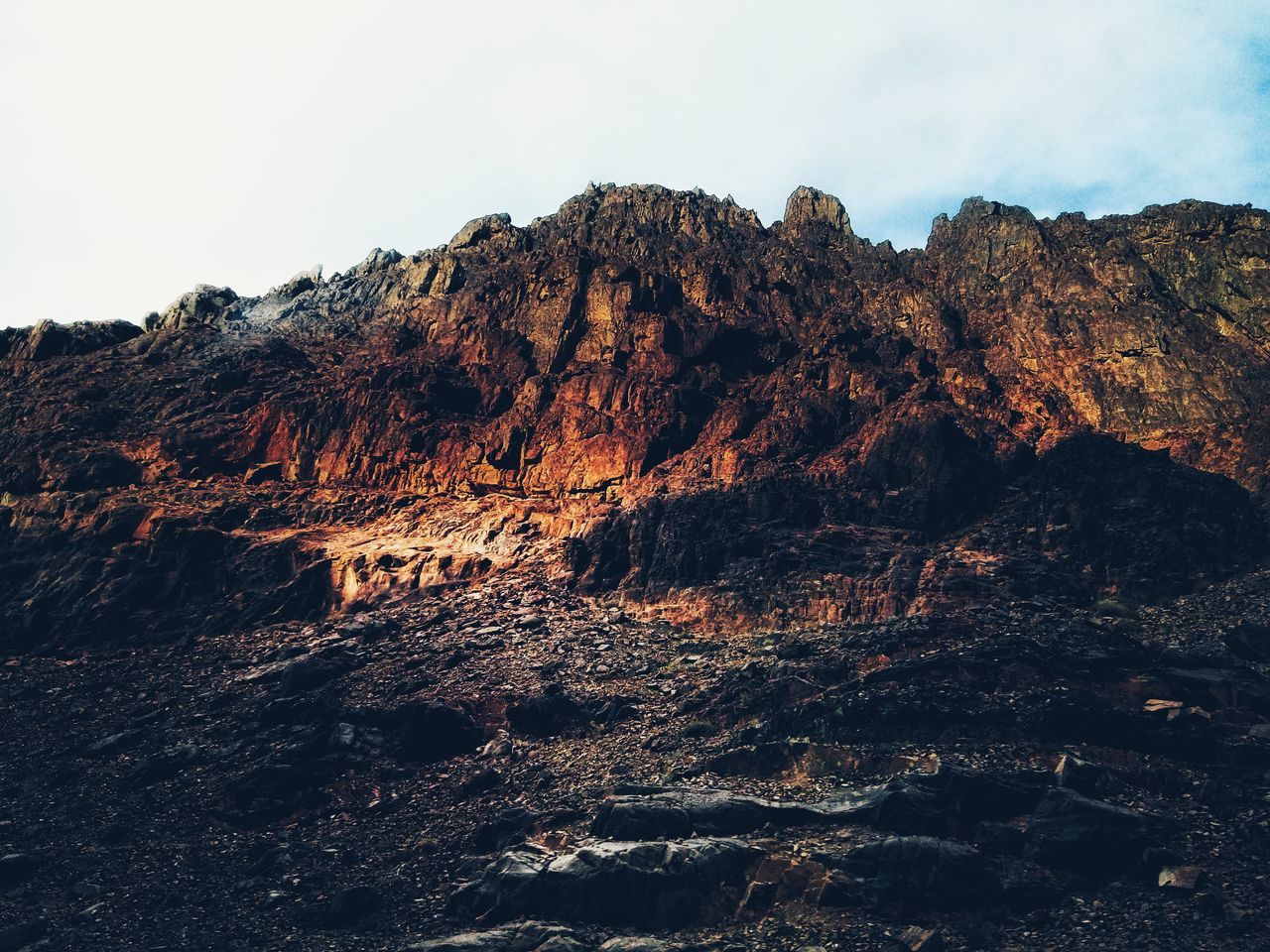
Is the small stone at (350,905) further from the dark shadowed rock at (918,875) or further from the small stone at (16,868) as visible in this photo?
the dark shadowed rock at (918,875)

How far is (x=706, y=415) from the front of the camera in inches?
3359

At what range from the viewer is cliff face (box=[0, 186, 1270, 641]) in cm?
7100

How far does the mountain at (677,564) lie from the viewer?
44.4 metres

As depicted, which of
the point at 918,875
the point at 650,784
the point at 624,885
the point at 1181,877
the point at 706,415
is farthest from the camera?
the point at 706,415

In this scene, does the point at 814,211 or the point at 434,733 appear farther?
the point at 814,211

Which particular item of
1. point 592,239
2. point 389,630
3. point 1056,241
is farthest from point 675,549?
point 1056,241

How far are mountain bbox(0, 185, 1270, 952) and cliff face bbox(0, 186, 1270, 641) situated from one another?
0.37 metres

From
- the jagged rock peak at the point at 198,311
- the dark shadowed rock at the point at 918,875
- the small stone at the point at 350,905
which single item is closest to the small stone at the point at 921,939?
the dark shadowed rock at the point at 918,875

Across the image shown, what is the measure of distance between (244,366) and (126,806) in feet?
167

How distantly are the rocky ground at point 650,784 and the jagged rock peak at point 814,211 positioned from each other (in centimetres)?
5987

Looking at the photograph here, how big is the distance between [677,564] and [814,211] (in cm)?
5679

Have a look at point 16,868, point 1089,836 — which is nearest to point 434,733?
point 16,868

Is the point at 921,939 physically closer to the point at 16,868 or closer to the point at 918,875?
the point at 918,875

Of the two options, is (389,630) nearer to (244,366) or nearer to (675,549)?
(675,549)
